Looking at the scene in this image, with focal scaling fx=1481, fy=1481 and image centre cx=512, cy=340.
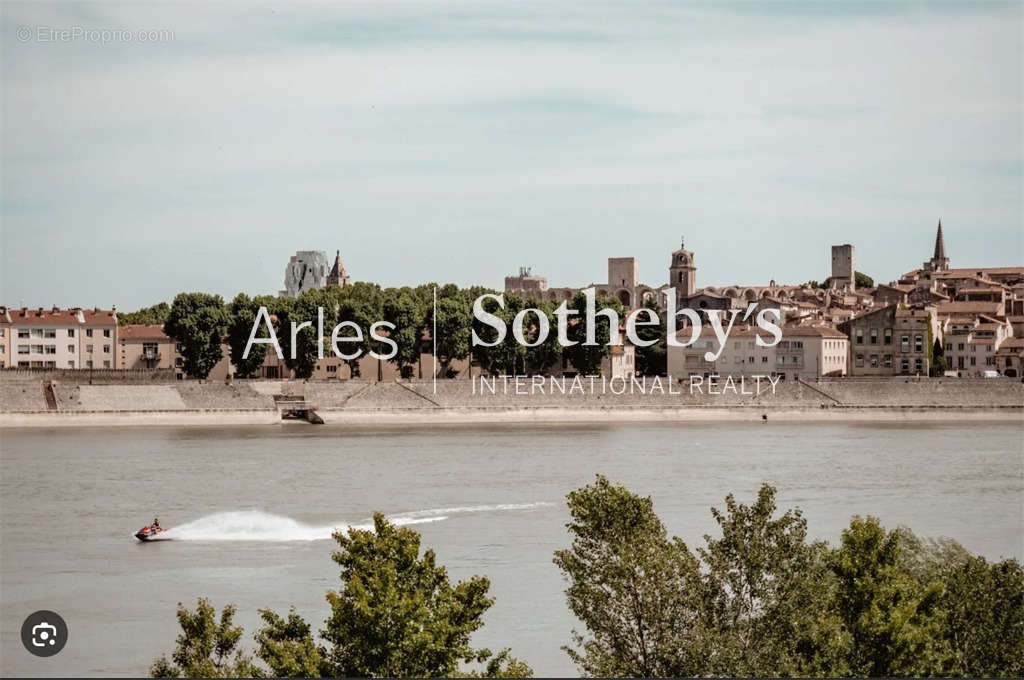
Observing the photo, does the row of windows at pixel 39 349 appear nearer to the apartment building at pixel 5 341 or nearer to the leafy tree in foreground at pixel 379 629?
the apartment building at pixel 5 341

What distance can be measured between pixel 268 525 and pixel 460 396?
35.1 meters

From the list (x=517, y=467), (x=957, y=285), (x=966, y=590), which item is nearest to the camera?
(x=966, y=590)

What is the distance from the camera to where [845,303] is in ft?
309

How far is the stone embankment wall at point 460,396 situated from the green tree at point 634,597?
4638cm

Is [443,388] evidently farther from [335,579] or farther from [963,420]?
[335,579]

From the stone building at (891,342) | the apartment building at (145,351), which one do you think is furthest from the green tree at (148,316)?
the stone building at (891,342)

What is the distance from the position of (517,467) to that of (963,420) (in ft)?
100

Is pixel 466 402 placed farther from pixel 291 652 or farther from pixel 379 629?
pixel 379 629

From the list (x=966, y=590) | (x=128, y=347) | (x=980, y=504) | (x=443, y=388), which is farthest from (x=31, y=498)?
(x=128, y=347)

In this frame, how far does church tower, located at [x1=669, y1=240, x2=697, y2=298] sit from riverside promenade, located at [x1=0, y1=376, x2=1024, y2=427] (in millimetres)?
36210

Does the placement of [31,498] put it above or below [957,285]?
Answer: below

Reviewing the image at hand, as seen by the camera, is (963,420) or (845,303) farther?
(845,303)

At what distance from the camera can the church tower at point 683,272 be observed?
103 m

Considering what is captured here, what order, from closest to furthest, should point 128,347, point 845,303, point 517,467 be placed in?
point 517,467, point 128,347, point 845,303
